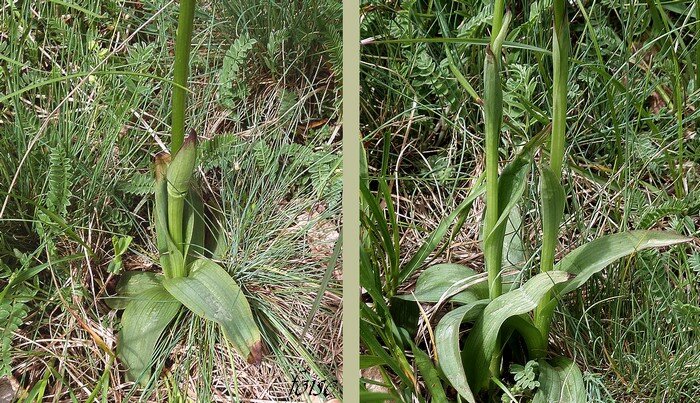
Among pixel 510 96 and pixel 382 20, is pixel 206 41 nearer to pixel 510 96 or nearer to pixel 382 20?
pixel 382 20

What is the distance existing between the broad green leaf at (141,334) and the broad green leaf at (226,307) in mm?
27

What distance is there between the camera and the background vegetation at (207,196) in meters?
0.71

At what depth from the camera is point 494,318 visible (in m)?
0.68

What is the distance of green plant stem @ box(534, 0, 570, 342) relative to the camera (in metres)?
0.59

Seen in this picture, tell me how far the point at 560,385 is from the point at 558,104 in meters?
0.27

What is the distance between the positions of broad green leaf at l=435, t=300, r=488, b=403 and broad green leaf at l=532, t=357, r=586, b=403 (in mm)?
80

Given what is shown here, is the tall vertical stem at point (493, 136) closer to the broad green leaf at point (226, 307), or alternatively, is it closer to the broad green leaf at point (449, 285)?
the broad green leaf at point (449, 285)

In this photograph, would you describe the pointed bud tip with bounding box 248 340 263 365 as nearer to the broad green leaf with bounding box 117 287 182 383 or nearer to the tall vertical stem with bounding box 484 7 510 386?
the broad green leaf with bounding box 117 287 182 383

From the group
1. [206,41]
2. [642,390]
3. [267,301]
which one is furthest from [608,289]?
[206,41]

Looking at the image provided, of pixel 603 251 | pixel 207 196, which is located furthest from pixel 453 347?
pixel 207 196

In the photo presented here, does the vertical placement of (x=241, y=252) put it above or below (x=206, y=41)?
below

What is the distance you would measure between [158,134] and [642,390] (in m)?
0.53

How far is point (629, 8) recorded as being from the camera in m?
0.80

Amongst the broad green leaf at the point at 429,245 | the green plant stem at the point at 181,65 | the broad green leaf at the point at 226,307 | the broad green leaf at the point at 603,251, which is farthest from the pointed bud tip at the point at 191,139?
the broad green leaf at the point at 603,251
